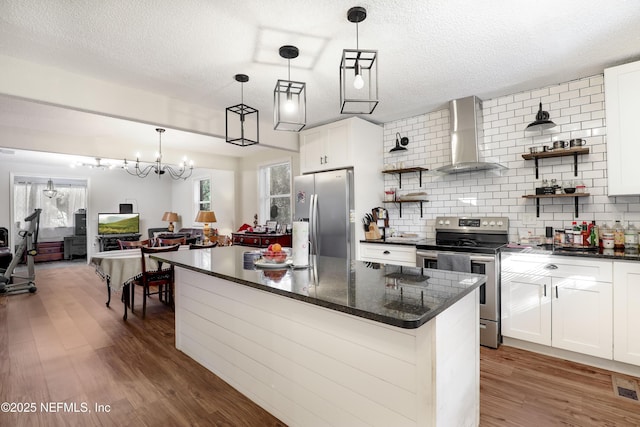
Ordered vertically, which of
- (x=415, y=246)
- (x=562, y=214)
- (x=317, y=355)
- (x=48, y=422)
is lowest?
(x=48, y=422)

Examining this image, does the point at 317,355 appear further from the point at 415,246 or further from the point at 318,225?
the point at 318,225

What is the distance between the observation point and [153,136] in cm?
518

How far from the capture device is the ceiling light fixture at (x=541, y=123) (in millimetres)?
2932

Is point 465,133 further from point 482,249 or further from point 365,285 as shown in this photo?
point 365,285

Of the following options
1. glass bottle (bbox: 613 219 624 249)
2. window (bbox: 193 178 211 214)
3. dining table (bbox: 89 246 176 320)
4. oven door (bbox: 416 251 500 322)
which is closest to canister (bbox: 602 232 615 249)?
glass bottle (bbox: 613 219 624 249)

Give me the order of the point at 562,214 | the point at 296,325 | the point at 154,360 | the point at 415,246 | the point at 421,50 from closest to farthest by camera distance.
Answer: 1. the point at 296,325
2. the point at 421,50
3. the point at 154,360
4. the point at 562,214
5. the point at 415,246

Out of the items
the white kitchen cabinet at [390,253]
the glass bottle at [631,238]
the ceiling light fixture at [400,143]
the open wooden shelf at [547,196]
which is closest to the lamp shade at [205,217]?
the white kitchen cabinet at [390,253]

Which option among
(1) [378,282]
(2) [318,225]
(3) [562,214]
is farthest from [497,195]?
(1) [378,282]

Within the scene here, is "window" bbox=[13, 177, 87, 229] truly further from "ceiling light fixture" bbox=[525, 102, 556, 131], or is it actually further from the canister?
the canister

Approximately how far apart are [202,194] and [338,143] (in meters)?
5.76

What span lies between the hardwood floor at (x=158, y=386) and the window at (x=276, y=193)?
119 inches

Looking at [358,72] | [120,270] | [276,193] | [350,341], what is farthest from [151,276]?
[358,72]

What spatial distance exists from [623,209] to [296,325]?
122 inches

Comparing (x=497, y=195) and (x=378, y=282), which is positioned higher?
(x=497, y=195)
